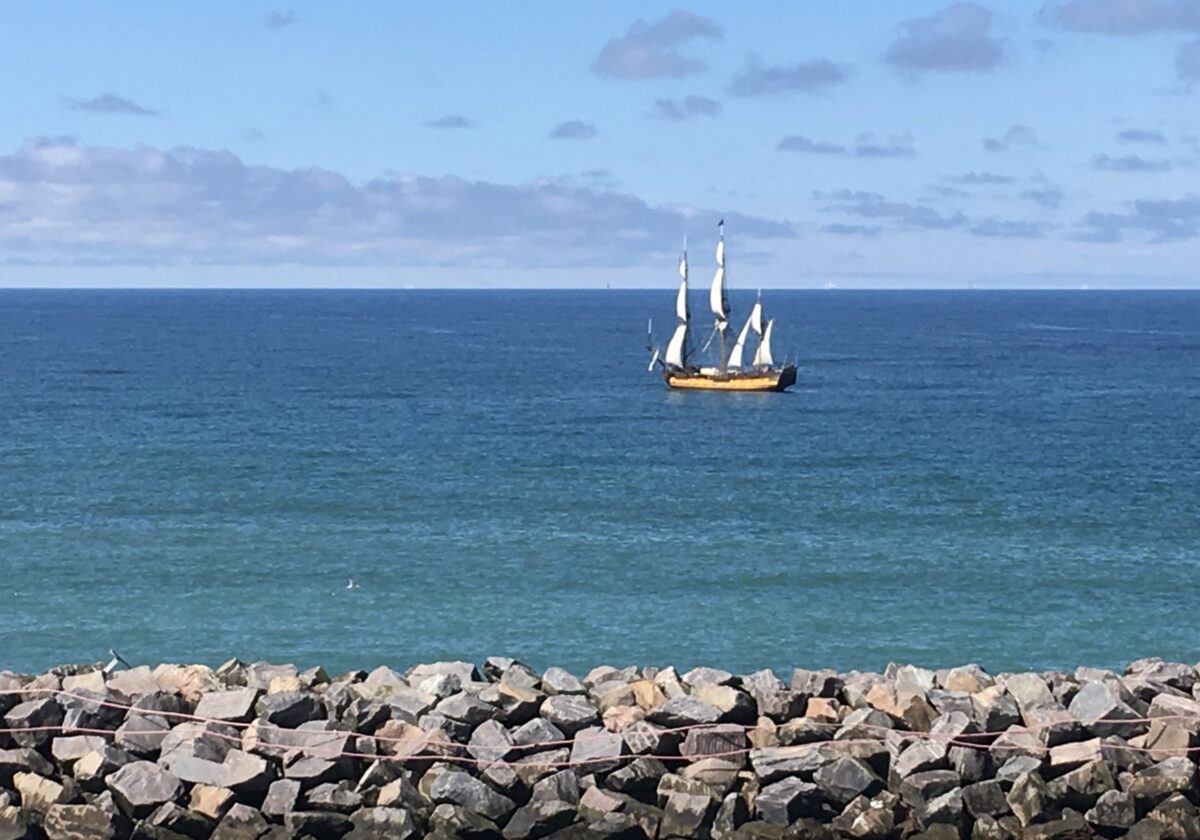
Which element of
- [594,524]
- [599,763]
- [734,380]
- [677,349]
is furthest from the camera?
[677,349]

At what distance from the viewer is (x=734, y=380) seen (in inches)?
3895

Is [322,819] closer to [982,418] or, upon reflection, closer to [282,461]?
[282,461]

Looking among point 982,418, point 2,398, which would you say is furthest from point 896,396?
point 2,398

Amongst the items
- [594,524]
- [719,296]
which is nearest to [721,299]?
[719,296]

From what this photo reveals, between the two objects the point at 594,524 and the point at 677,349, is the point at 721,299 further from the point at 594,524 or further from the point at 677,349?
the point at 594,524

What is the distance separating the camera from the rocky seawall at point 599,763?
56.6 ft

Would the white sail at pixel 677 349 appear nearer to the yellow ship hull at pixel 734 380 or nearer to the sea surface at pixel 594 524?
the yellow ship hull at pixel 734 380

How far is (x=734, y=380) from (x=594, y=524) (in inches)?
2095

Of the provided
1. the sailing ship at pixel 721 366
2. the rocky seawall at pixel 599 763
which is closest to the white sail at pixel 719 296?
the sailing ship at pixel 721 366

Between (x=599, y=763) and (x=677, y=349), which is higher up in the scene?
(x=677, y=349)

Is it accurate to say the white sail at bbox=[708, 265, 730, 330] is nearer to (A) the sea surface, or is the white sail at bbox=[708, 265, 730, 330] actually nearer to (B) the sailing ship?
(B) the sailing ship

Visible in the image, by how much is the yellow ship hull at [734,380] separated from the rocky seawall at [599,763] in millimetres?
79621

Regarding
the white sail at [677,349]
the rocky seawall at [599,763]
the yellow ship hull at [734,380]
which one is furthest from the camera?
the white sail at [677,349]

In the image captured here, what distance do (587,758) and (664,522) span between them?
97.6 ft
